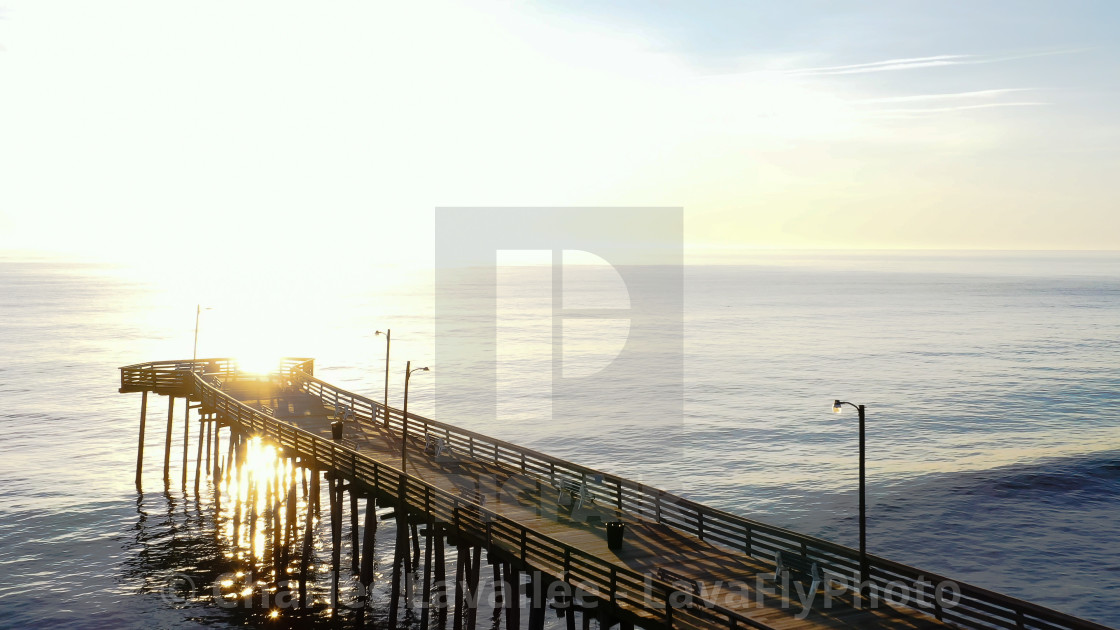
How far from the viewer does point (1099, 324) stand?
521ft

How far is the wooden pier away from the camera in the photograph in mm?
20141

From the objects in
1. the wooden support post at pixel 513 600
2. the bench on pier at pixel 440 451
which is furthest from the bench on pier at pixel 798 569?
the bench on pier at pixel 440 451

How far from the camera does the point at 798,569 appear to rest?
23.2 meters

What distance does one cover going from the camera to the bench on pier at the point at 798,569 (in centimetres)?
2156

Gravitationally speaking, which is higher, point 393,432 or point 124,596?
point 393,432

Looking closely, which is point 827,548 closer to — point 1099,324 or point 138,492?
point 138,492

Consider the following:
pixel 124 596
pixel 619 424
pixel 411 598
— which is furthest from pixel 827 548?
pixel 619 424

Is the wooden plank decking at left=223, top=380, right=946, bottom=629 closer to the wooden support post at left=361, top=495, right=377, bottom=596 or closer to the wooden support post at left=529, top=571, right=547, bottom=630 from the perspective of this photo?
the wooden support post at left=529, top=571, right=547, bottom=630

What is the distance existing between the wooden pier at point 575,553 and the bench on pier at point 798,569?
48 millimetres

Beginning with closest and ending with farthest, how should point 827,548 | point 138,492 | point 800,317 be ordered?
point 827,548, point 138,492, point 800,317

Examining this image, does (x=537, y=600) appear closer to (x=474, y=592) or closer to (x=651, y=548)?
(x=651, y=548)

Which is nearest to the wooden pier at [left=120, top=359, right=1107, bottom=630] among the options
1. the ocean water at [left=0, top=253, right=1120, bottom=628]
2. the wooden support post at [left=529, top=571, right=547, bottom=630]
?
the wooden support post at [left=529, top=571, right=547, bottom=630]

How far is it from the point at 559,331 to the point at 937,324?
236 ft

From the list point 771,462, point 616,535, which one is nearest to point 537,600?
point 616,535
